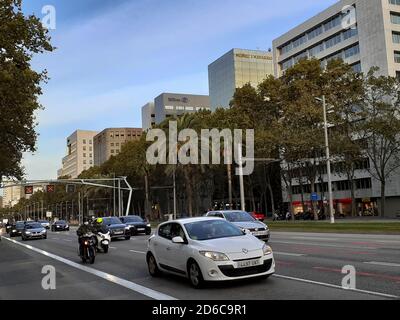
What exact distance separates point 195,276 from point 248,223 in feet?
34.7

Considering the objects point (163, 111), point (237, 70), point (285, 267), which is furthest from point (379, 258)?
point (163, 111)

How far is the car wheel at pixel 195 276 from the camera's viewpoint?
9969mm

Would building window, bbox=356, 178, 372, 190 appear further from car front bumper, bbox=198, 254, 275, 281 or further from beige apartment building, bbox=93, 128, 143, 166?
beige apartment building, bbox=93, 128, 143, 166

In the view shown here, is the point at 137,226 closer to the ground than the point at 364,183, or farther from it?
closer to the ground

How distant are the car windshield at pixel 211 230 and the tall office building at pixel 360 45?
162 ft

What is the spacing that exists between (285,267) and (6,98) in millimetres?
17113

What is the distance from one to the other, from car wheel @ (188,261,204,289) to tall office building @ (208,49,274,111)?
9876 centimetres

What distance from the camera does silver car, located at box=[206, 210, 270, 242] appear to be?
2006cm

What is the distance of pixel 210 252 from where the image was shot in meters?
9.78

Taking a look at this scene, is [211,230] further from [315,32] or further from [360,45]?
[315,32]

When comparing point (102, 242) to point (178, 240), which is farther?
point (102, 242)

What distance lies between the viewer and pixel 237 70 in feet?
364

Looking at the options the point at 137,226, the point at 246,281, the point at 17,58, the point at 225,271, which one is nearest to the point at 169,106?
the point at 137,226

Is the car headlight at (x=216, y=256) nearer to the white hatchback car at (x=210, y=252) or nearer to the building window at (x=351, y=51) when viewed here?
the white hatchback car at (x=210, y=252)
